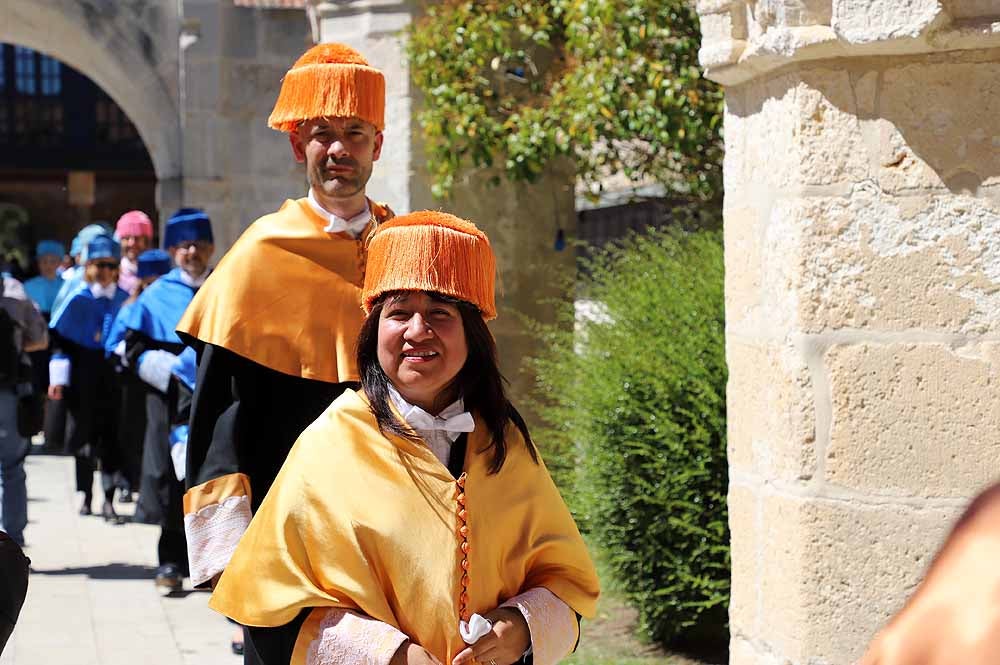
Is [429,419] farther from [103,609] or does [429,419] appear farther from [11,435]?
[11,435]

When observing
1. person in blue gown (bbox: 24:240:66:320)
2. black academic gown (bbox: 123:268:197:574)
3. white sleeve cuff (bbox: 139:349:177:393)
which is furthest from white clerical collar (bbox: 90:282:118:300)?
person in blue gown (bbox: 24:240:66:320)

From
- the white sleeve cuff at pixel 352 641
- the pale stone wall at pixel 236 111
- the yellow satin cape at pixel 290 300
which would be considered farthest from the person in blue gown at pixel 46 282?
the white sleeve cuff at pixel 352 641

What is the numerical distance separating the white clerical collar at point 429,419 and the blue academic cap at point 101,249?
800 cm

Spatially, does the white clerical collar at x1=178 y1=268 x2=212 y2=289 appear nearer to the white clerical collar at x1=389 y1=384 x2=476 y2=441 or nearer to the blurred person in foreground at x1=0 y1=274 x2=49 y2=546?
the blurred person in foreground at x1=0 y1=274 x2=49 y2=546

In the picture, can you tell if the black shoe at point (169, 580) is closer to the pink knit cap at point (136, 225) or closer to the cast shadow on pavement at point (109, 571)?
the cast shadow on pavement at point (109, 571)

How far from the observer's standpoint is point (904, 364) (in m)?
3.41

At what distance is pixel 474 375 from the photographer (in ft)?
9.31

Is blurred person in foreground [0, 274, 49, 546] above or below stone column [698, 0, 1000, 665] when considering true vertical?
below

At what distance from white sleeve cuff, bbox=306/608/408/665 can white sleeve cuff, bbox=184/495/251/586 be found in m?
0.84

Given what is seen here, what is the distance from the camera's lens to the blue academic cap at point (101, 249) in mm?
10328

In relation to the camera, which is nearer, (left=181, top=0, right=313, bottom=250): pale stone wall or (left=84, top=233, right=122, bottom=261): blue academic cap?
(left=84, top=233, right=122, bottom=261): blue academic cap

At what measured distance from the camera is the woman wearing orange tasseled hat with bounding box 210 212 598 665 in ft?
8.57

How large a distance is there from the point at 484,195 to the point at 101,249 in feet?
10.5

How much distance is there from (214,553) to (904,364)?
5.27ft
